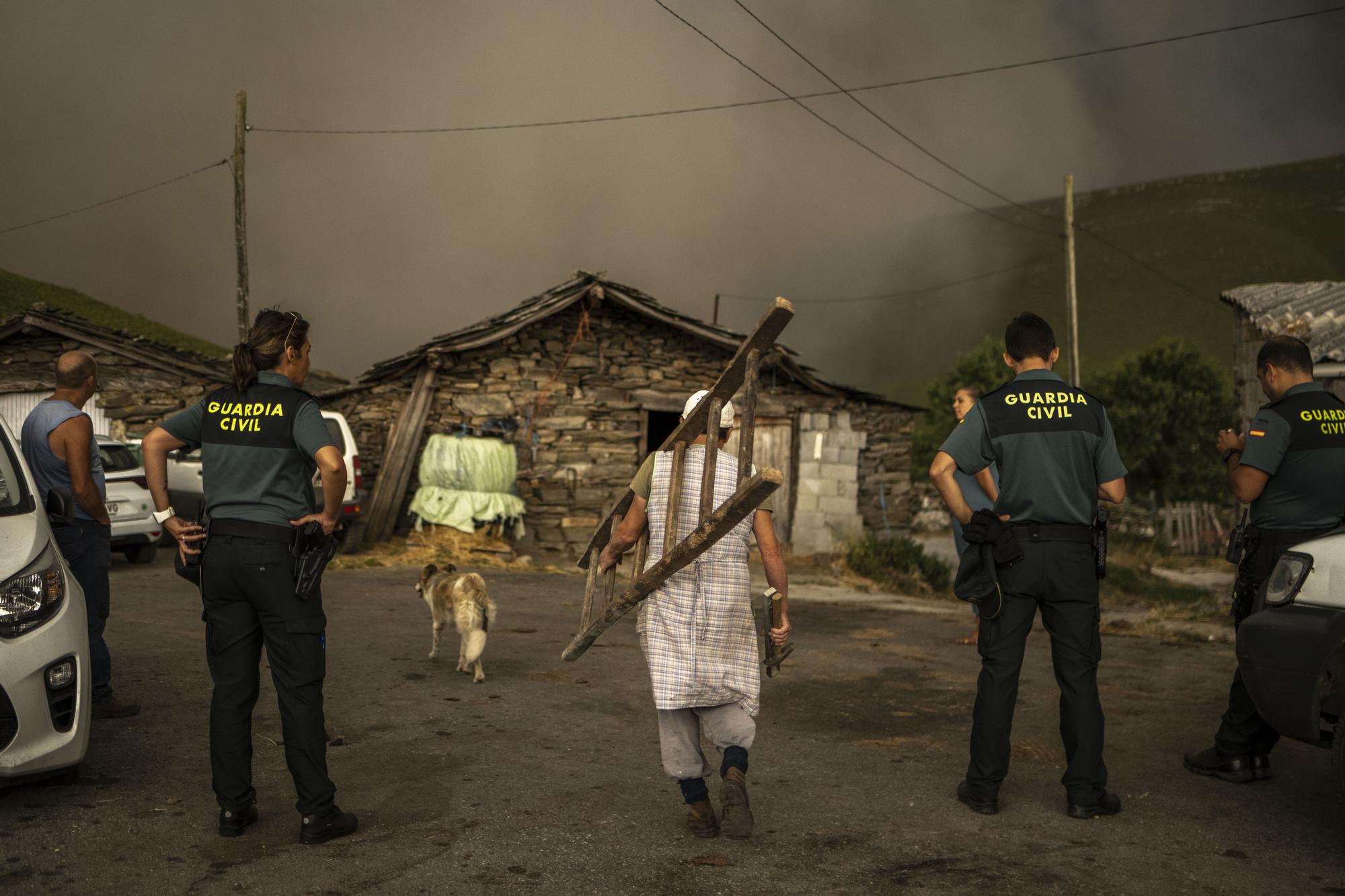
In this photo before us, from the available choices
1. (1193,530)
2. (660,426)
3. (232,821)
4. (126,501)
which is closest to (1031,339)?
(232,821)

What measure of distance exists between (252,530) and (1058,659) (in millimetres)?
3380

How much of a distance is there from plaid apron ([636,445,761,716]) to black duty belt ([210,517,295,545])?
144 cm

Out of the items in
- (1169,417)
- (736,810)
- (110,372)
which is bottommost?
(736,810)

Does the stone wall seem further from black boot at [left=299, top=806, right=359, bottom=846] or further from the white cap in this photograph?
the white cap

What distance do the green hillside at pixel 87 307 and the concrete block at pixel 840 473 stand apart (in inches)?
1251

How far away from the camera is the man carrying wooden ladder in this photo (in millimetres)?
4367

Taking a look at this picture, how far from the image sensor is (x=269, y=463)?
4.19 meters

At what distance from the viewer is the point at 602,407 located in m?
17.7

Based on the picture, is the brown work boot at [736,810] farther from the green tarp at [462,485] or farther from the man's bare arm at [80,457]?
the green tarp at [462,485]

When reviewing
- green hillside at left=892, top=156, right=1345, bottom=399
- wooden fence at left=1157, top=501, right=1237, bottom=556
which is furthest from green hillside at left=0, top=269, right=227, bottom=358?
green hillside at left=892, top=156, right=1345, bottom=399

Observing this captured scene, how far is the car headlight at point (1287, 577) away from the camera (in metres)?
4.54

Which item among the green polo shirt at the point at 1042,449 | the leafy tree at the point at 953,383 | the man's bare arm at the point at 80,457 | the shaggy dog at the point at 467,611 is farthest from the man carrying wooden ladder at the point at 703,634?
the leafy tree at the point at 953,383

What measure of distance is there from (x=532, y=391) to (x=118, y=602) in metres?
8.20

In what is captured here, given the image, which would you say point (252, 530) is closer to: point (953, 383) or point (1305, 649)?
point (1305, 649)
